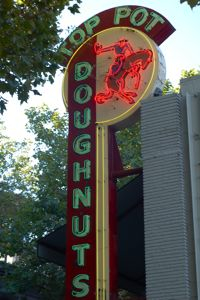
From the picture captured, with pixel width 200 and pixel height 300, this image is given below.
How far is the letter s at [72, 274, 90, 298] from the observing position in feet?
43.5

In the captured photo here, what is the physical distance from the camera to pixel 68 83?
15781mm

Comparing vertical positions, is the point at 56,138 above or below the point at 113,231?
above

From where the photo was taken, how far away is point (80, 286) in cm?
1339

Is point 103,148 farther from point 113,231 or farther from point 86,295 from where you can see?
point 86,295

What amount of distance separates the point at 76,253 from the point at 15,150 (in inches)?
682

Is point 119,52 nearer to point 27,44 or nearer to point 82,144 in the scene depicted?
point 82,144

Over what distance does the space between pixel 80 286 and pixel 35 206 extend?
762cm

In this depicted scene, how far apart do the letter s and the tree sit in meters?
4.31

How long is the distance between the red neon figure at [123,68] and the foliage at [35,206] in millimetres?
6583

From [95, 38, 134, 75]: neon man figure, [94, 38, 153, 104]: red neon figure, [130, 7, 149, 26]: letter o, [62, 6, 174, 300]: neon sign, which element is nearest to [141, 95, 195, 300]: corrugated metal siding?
[62, 6, 174, 300]: neon sign

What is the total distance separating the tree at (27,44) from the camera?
11.1 metres

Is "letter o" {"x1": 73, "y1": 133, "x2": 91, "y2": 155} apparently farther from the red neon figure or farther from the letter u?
the letter u

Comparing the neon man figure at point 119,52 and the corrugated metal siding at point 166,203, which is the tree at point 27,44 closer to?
the corrugated metal siding at point 166,203

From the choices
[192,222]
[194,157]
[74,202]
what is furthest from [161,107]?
[74,202]
